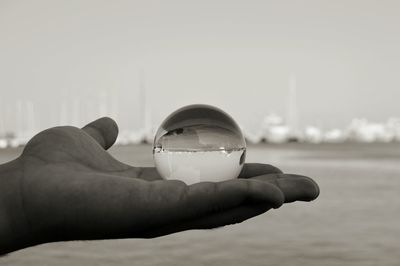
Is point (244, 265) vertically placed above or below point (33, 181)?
below

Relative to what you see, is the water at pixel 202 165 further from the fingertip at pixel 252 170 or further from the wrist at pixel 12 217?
the wrist at pixel 12 217

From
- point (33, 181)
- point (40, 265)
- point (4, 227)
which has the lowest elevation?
point (40, 265)

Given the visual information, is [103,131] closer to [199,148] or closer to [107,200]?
[199,148]

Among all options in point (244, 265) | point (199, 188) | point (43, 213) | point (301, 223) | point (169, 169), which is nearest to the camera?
point (199, 188)

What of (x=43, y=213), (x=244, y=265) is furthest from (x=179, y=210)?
(x=244, y=265)

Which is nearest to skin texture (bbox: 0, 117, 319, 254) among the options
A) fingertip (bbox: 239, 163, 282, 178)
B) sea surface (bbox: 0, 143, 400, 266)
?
fingertip (bbox: 239, 163, 282, 178)

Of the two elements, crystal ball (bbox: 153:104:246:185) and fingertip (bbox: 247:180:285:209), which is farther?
crystal ball (bbox: 153:104:246:185)

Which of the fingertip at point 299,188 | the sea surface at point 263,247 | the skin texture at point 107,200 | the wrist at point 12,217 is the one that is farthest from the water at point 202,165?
the sea surface at point 263,247

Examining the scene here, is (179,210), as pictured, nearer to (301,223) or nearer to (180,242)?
(180,242)

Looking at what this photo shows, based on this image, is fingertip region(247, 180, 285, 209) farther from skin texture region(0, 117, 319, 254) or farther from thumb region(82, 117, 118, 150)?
thumb region(82, 117, 118, 150)
